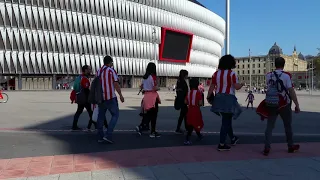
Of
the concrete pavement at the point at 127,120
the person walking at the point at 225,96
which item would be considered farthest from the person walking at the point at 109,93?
the concrete pavement at the point at 127,120

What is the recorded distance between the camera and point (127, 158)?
5.73m

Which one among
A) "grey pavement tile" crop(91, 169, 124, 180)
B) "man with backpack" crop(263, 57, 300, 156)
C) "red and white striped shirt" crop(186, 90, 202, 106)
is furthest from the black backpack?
"man with backpack" crop(263, 57, 300, 156)

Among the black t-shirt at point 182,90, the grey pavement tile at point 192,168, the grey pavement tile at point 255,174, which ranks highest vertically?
the black t-shirt at point 182,90

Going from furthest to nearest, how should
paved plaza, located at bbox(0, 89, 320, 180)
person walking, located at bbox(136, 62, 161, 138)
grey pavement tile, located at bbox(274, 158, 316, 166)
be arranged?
person walking, located at bbox(136, 62, 161, 138)
grey pavement tile, located at bbox(274, 158, 316, 166)
paved plaza, located at bbox(0, 89, 320, 180)

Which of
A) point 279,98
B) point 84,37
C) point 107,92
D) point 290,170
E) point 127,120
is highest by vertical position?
point 84,37

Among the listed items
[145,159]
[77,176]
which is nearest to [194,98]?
[145,159]

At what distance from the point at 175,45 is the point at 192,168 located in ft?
244

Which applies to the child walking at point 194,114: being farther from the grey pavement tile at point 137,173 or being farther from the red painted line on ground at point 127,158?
the grey pavement tile at point 137,173

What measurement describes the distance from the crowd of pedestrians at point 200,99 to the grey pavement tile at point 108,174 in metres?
2.14

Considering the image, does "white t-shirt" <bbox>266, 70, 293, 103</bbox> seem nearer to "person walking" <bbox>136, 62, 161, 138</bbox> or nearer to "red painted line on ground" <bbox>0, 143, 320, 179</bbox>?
"red painted line on ground" <bbox>0, 143, 320, 179</bbox>

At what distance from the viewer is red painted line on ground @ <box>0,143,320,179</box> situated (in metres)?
5.01

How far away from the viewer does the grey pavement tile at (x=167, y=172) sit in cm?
465

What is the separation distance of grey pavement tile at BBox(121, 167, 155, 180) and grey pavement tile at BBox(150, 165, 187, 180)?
3.5 inches

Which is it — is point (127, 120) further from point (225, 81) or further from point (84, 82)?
point (225, 81)
